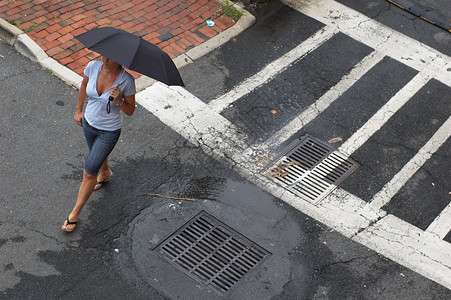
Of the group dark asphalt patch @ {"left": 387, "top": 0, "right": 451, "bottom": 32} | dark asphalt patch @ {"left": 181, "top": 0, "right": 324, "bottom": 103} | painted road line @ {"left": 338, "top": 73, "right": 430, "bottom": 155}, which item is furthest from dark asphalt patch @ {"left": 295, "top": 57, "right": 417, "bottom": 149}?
dark asphalt patch @ {"left": 387, "top": 0, "right": 451, "bottom": 32}

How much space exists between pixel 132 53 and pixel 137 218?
1.95 metres

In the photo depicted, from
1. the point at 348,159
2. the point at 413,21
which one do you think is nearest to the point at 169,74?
the point at 348,159

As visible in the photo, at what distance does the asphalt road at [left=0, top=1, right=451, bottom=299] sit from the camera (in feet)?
18.4

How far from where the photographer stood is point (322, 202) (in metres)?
6.66

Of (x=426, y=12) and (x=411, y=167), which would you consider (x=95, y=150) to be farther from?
(x=426, y=12)

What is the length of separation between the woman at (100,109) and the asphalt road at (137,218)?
1.47ft

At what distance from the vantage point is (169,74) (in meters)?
5.27

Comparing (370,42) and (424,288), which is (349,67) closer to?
(370,42)

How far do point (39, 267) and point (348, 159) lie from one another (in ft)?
12.8

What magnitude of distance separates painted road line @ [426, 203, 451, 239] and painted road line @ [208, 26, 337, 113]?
3012 mm

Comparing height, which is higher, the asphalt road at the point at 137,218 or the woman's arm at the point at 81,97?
the woman's arm at the point at 81,97

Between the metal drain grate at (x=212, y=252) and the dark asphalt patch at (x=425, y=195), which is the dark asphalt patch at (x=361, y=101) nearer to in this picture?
the dark asphalt patch at (x=425, y=195)

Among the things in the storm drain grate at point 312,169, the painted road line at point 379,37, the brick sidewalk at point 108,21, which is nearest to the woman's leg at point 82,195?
the storm drain grate at point 312,169

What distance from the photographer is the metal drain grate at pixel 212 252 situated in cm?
579
